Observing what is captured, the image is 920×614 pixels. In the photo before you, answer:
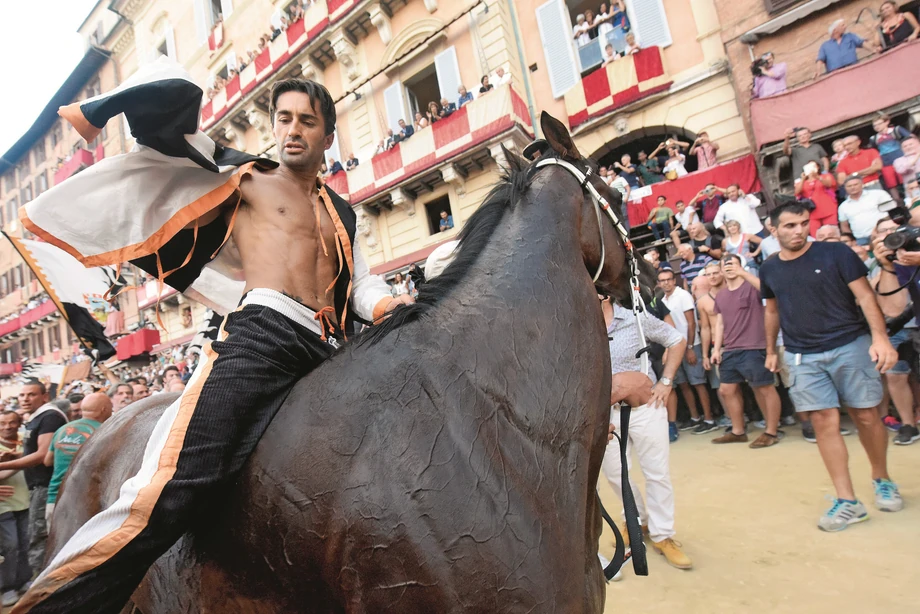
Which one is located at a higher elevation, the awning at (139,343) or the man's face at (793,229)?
the awning at (139,343)

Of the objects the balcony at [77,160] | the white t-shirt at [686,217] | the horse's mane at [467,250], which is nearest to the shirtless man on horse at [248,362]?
the horse's mane at [467,250]

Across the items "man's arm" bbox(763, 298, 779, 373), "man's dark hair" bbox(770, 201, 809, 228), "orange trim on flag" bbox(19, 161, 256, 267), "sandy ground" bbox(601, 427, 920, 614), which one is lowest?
"sandy ground" bbox(601, 427, 920, 614)

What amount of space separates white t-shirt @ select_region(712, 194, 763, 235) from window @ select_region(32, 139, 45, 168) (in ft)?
144

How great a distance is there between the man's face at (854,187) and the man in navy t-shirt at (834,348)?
11.3 feet

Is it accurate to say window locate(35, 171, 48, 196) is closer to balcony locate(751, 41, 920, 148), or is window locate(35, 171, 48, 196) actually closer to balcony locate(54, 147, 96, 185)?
balcony locate(54, 147, 96, 185)

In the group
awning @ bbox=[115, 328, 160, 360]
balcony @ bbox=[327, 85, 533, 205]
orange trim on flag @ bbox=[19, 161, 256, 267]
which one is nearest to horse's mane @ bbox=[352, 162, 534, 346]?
orange trim on flag @ bbox=[19, 161, 256, 267]

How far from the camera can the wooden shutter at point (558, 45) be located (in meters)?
12.6

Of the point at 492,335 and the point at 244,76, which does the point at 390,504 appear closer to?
the point at 492,335

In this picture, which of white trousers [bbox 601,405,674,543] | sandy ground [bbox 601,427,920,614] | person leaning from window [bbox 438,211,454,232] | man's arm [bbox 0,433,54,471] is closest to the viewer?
sandy ground [bbox 601,427,920,614]

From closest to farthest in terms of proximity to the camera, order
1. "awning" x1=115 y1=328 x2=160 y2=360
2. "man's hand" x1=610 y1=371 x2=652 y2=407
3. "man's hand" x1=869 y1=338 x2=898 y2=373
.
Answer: "man's hand" x1=610 y1=371 x2=652 y2=407
"man's hand" x1=869 y1=338 x2=898 y2=373
"awning" x1=115 y1=328 x2=160 y2=360

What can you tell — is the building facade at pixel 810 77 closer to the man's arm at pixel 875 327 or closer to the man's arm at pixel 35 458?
the man's arm at pixel 875 327

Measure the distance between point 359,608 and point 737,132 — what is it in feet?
40.4

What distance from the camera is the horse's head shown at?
1783 mm

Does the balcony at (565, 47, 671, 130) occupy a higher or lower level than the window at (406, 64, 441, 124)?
lower
